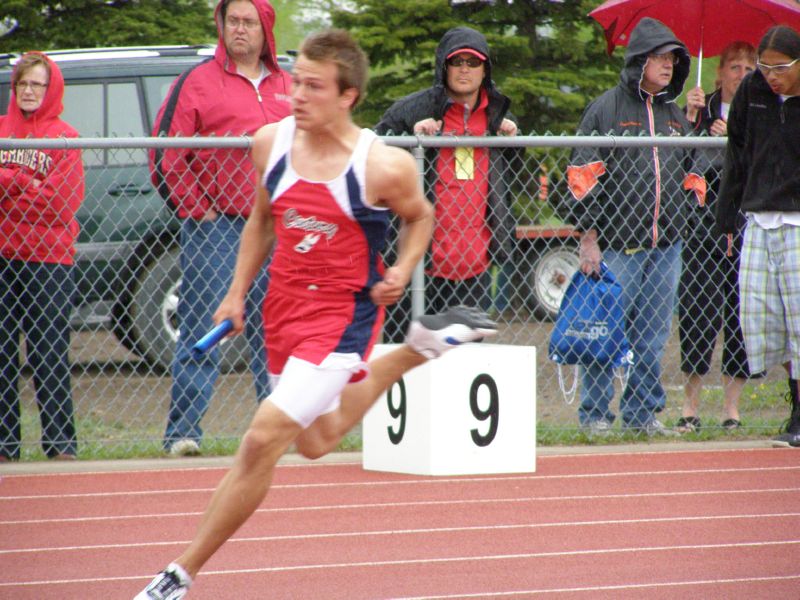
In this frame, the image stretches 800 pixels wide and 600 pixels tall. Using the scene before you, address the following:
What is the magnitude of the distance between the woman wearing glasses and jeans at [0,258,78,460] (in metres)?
3.87

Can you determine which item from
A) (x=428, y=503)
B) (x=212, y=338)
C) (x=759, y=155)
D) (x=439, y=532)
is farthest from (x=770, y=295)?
(x=212, y=338)

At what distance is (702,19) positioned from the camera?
9.07m

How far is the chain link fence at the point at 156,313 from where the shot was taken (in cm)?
759

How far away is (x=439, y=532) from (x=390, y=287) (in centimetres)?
168

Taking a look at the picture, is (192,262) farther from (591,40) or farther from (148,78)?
(591,40)

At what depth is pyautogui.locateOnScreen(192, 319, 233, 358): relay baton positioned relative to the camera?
4.37m

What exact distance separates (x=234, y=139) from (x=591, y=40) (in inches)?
354

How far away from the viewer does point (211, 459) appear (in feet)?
25.0

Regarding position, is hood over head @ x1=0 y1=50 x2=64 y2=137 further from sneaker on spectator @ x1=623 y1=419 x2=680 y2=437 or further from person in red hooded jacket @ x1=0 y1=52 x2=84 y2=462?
sneaker on spectator @ x1=623 y1=419 x2=680 y2=437

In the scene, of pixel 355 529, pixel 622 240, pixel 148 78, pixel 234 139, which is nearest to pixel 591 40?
pixel 148 78

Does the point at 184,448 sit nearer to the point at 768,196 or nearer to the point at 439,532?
the point at 439,532

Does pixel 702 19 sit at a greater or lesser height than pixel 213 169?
greater

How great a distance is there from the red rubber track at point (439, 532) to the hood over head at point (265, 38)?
2410 millimetres

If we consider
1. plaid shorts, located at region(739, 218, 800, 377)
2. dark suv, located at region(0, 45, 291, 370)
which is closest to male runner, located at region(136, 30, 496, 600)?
plaid shorts, located at region(739, 218, 800, 377)
